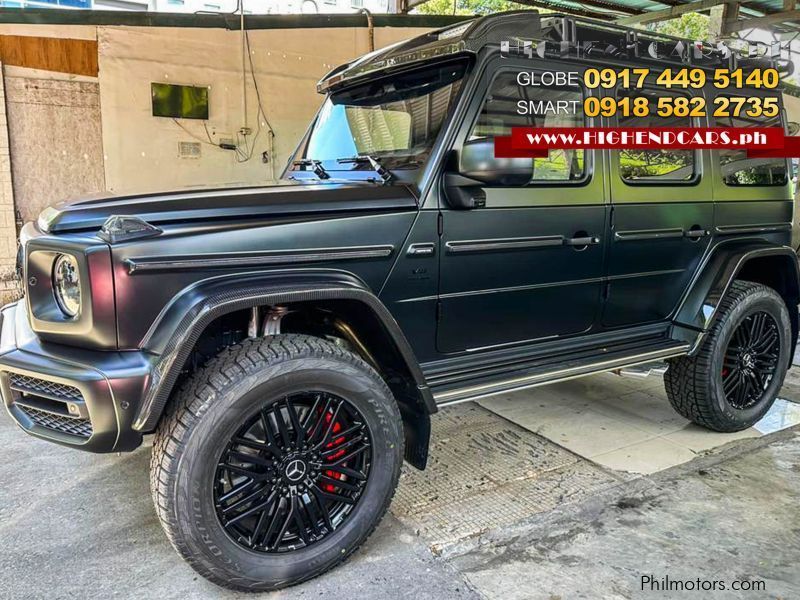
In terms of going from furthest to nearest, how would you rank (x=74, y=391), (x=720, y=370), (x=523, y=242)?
(x=720, y=370), (x=523, y=242), (x=74, y=391)

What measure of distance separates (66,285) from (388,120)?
5.00 feet

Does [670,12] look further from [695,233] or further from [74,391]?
[74,391]

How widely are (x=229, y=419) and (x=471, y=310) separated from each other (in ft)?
3.68

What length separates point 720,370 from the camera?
341 centimetres

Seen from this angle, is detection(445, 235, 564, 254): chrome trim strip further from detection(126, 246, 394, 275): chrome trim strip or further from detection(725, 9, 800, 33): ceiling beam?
detection(725, 9, 800, 33): ceiling beam

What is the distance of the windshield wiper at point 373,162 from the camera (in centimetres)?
252

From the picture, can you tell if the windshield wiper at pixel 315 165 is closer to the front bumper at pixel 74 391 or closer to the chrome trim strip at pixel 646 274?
the front bumper at pixel 74 391

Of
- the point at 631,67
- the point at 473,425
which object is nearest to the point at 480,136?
the point at 631,67

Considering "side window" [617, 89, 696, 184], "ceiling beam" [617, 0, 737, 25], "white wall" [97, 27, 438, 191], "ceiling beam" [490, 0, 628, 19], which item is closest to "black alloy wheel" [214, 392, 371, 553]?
"side window" [617, 89, 696, 184]

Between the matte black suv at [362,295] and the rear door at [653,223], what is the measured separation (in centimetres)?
1

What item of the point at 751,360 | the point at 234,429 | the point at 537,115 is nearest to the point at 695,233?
the point at 751,360

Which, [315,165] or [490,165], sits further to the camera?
[315,165]

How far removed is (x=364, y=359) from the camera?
2432mm

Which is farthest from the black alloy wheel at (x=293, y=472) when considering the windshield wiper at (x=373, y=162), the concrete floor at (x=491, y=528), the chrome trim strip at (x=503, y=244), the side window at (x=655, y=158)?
the side window at (x=655, y=158)
